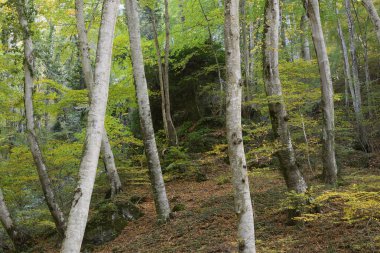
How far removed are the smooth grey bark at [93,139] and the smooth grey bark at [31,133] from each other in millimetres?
6121

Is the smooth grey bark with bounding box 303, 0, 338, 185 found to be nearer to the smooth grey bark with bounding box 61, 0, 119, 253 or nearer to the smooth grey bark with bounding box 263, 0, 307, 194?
the smooth grey bark with bounding box 263, 0, 307, 194

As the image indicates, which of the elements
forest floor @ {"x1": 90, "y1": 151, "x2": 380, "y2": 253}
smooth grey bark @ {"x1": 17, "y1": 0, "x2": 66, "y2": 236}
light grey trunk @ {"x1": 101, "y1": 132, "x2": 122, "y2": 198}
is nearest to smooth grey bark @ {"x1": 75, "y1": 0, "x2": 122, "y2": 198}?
light grey trunk @ {"x1": 101, "y1": 132, "x2": 122, "y2": 198}

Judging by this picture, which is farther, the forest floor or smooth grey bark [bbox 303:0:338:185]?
smooth grey bark [bbox 303:0:338:185]

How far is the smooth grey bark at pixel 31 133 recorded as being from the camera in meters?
9.19

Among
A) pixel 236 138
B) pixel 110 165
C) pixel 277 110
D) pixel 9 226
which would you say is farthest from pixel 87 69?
pixel 236 138

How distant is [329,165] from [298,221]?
2662 millimetres

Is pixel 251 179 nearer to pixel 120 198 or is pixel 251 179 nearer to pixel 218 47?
pixel 120 198

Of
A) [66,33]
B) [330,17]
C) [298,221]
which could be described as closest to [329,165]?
[298,221]

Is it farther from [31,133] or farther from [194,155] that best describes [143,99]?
[194,155]

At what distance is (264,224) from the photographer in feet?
22.5

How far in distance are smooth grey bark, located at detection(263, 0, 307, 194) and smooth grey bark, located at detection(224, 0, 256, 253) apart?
2.01m

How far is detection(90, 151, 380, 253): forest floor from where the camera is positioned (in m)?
5.07

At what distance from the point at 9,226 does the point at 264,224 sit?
8.20m

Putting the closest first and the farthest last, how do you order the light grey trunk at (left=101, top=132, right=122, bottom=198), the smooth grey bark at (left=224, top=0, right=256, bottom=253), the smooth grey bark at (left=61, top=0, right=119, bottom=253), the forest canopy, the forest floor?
the smooth grey bark at (left=61, top=0, right=119, bottom=253), the smooth grey bark at (left=224, top=0, right=256, bottom=253), the forest canopy, the forest floor, the light grey trunk at (left=101, top=132, right=122, bottom=198)
